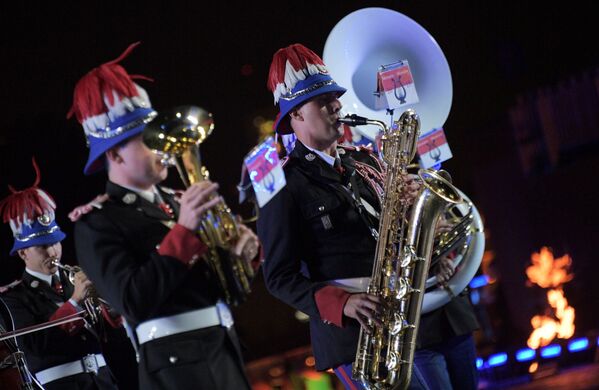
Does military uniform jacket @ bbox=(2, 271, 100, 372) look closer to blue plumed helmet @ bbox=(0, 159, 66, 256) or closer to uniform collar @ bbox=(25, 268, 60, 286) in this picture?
→ uniform collar @ bbox=(25, 268, 60, 286)

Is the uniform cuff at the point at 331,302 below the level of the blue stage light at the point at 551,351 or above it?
above

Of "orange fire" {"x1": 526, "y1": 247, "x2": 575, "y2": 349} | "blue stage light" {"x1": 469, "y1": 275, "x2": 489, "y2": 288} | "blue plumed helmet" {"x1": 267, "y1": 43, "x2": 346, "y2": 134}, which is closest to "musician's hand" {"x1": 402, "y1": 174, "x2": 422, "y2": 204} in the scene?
"blue plumed helmet" {"x1": 267, "y1": 43, "x2": 346, "y2": 134}

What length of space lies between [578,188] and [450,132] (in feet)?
5.79

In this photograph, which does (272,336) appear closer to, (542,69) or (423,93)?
(542,69)

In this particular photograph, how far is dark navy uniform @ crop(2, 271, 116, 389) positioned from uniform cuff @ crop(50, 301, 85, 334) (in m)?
0.02

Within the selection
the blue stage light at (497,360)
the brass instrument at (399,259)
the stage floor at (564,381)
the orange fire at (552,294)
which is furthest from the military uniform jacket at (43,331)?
the orange fire at (552,294)

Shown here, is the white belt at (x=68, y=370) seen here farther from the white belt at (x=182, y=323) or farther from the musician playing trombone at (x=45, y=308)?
the white belt at (x=182, y=323)

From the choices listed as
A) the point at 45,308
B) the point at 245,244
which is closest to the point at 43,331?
the point at 45,308

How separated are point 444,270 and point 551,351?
3689 millimetres

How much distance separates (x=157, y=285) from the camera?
2.55 metres

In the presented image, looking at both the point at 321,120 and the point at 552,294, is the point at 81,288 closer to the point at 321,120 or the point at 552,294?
the point at 321,120

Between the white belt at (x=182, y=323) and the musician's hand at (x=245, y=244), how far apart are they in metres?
0.24

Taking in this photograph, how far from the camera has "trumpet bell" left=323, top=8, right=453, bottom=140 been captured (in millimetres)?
4043

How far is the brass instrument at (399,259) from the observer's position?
10.6 feet
